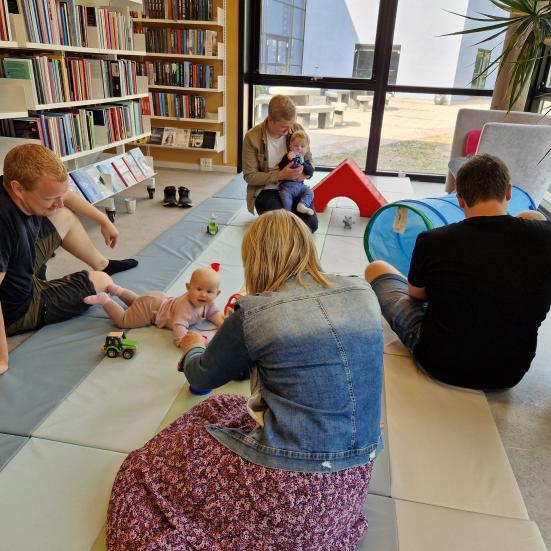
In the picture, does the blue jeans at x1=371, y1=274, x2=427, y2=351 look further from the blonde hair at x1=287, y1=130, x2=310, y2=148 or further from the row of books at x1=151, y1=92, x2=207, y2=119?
the row of books at x1=151, y1=92, x2=207, y2=119

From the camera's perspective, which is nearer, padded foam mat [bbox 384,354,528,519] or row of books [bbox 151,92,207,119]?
padded foam mat [bbox 384,354,528,519]

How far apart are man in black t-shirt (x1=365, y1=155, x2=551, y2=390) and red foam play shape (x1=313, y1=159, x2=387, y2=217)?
198cm

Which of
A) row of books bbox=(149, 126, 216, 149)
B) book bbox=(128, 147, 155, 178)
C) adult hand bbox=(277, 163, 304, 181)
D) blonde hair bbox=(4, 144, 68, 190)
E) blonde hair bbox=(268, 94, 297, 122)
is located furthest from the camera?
row of books bbox=(149, 126, 216, 149)

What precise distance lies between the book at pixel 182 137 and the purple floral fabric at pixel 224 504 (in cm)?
451

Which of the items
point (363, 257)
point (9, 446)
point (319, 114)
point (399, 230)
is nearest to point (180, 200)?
point (363, 257)

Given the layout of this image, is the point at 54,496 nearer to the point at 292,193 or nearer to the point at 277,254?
the point at 277,254

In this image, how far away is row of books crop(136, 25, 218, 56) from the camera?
4.79 m

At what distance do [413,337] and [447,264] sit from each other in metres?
0.38

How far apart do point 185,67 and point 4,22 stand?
100.0 inches

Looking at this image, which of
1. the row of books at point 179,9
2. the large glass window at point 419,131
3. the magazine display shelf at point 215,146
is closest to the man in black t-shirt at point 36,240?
the magazine display shelf at point 215,146

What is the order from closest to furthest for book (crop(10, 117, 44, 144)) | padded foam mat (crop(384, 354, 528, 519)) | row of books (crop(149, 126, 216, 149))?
padded foam mat (crop(384, 354, 528, 519)) → book (crop(10, 117, 44, 144)) → row of books (crop(149, 126, 216, 149))

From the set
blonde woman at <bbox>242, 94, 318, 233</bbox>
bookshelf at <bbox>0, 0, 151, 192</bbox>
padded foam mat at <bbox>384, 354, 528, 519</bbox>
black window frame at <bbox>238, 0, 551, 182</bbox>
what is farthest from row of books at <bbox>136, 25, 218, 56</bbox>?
padded foam mat at <bbox>384, 354, 528, 519</bbox>

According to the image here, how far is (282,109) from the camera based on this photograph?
3109mm

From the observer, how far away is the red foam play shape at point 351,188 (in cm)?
374
